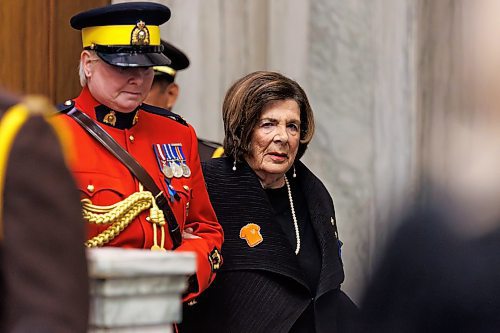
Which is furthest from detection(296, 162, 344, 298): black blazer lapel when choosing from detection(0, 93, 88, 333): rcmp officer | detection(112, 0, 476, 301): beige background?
detection(0, 93, 88, 333): rcmp officer

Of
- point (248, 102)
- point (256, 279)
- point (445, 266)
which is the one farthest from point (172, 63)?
point (445, 266)

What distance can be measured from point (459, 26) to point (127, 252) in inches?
159

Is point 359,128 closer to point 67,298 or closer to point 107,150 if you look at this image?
point 107,150

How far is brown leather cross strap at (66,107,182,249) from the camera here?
3.77m

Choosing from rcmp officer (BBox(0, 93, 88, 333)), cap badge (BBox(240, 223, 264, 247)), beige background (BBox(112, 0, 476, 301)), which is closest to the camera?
rcmp officer (BBox(0, 93, 88, 333))

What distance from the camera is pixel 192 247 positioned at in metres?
3.83

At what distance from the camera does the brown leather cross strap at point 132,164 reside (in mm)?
3768

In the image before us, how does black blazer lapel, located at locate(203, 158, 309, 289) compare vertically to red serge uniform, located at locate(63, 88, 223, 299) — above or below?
below

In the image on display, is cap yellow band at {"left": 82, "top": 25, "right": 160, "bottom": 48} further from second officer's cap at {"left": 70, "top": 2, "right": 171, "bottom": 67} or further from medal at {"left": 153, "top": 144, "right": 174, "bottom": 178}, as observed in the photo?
medal at {"left": 153, "top": 144, "right": 174, "bottom": 178}

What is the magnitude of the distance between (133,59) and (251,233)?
3.02 feet

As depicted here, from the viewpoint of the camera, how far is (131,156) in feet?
12.5

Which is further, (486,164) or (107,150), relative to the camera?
(107,150)

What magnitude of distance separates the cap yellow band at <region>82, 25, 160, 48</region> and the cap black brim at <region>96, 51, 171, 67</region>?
0.21ft

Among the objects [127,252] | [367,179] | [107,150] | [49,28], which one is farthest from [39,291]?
[367,179]
